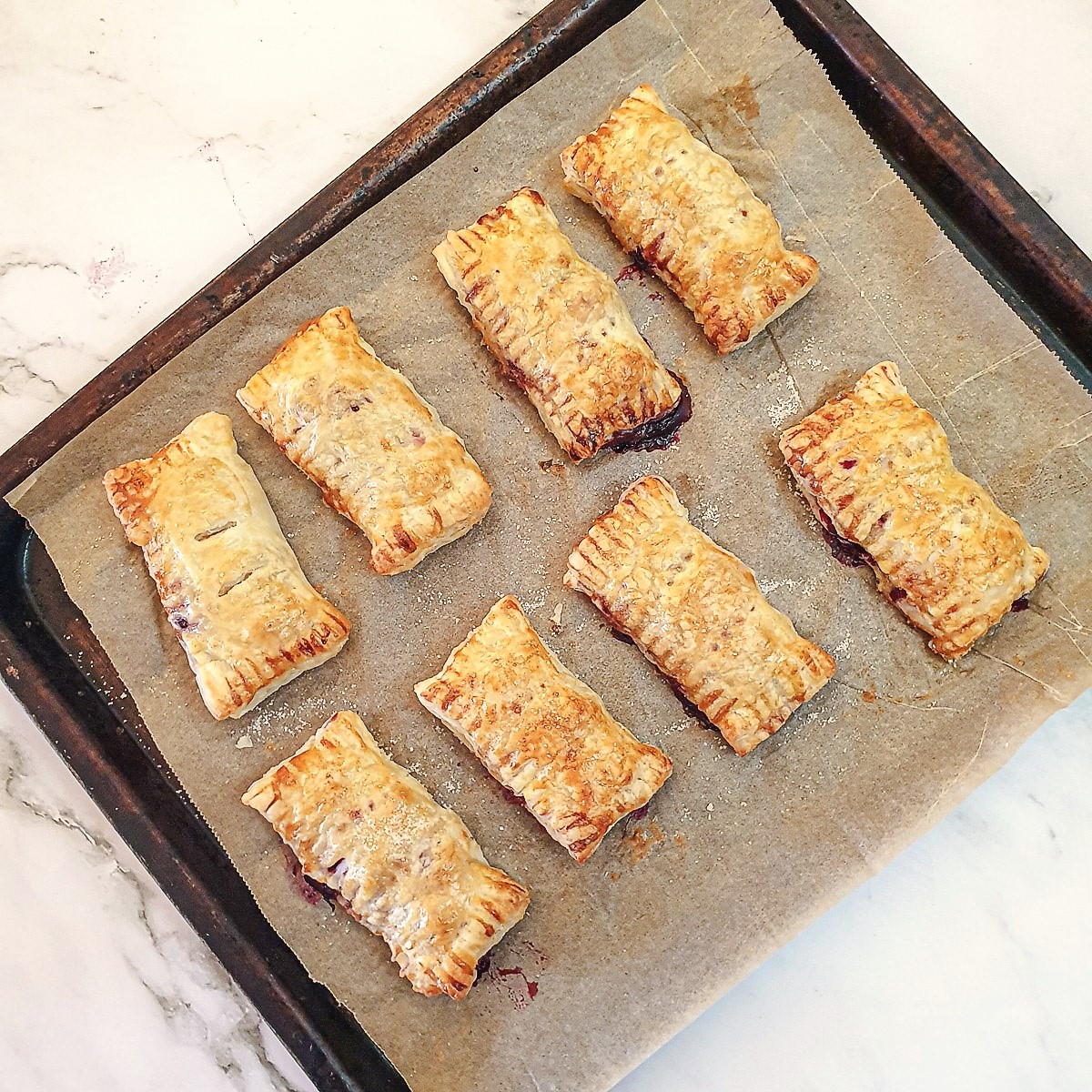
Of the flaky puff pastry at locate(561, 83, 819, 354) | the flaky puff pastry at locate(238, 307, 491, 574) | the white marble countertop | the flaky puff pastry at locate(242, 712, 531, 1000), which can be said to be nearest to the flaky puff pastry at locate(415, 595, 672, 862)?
the flaky puff pastry at locate(242, 712, 531, 1000)

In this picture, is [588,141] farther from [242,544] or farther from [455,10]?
[242,544]

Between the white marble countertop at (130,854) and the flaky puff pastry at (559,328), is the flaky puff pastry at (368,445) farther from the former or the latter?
the white marble countertop at (130,854)

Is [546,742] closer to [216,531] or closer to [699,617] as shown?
[699,617]

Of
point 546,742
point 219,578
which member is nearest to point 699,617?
point 546,742

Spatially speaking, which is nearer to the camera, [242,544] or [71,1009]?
[242,544]

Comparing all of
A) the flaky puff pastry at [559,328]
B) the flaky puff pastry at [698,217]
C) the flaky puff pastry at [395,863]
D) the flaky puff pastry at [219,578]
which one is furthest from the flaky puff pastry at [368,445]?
the flaky puff pastry at [698,217]

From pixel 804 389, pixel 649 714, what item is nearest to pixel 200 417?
pixel 649 714

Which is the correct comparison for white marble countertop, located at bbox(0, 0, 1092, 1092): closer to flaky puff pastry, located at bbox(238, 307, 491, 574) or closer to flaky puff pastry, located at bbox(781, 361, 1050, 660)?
flaky puff pastry, located at bbox(781, 361, 1050, 660)
